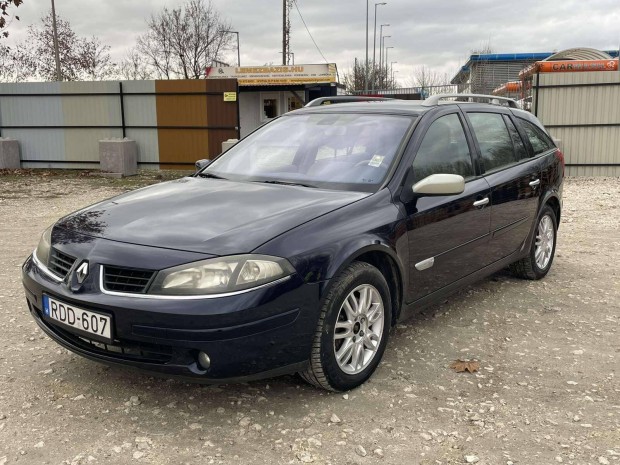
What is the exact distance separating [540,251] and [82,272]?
167 inches

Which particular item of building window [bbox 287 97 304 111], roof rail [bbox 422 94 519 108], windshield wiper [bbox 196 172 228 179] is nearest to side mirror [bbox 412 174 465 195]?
roof rail [bbox 422 94 519 108]

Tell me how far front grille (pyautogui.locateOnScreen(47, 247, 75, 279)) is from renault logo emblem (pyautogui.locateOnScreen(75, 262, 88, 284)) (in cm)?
10

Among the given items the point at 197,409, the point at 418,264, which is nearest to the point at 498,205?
the point at 418,264

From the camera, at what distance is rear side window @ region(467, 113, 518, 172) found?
4668mm

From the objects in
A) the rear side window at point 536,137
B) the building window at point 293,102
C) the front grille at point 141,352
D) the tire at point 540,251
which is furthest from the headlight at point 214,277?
the building window at point 293,102

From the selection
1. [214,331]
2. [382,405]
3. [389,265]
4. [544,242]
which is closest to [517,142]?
[544,242]

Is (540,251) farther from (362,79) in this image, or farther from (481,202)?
(362,79)

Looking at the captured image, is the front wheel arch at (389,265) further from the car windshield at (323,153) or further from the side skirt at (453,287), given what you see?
the car windshield at (323,153)

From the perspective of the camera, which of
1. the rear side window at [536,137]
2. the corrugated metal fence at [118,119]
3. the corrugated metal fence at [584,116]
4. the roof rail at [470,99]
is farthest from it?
the corrugated metal fence at [118,119]

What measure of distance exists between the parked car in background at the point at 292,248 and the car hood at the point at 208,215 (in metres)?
0.01

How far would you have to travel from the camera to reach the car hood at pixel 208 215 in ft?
9.71

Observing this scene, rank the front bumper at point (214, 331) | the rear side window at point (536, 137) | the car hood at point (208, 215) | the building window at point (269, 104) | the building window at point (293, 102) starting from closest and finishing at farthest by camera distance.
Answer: the front bumper at point (214, 331) → the car hood at point (208, 215) → the rear side window at point (536, 137) → the building window at point (269, 104) → the building window at point (293, 102)

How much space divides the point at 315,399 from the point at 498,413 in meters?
0.96

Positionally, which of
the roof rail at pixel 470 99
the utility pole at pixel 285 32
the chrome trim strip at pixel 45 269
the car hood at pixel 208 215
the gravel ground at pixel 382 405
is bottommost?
the gravel ground at pixel 382 405
